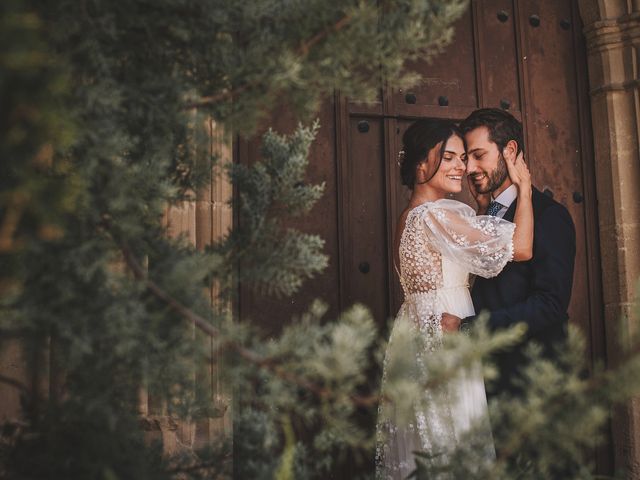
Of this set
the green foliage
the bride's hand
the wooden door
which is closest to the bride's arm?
the bride's hand

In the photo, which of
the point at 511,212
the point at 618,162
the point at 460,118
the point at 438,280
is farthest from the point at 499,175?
the point at 618,162

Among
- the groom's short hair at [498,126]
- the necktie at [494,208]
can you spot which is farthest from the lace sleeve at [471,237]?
the groom's short hair at [498,126]

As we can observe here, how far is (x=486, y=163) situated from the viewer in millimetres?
3605

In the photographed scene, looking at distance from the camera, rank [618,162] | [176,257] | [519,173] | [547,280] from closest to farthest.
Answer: [176,257], [547,280], [519,173], [618,162]

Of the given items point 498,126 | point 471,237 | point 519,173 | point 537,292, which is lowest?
point 537,292

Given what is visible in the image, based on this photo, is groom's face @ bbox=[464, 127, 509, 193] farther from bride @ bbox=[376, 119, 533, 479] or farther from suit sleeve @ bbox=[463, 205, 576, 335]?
suit sleeve @ bbox=[463, 205, 576, 335]

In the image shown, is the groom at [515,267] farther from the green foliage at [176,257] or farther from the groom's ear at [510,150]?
the green foliage at [176,257]

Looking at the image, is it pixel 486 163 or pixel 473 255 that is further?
pixel 486 163

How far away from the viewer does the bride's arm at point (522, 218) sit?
3.28 meters

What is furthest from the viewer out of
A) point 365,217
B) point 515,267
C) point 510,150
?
point 365,217

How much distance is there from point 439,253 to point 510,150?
589mm

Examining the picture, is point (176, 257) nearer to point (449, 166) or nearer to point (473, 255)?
point (473, 255)

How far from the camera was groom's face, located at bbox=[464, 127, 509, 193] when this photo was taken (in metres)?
3.61

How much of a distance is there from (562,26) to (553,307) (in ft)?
6.84
